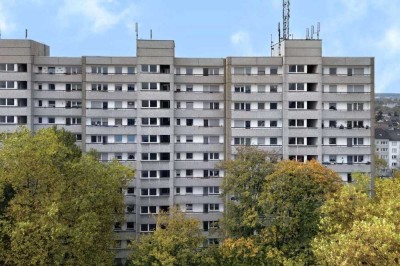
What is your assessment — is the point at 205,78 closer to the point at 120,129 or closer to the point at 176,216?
the point at 120,129

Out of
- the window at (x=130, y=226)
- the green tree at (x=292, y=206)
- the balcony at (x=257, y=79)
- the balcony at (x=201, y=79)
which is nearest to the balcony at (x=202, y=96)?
the balcony at (x=201, y=79)

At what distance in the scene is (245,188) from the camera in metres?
68.6

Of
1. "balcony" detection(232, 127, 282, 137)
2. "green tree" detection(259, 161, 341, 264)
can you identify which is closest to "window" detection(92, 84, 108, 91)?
"balcony" detection(232, 127, 282, 137)

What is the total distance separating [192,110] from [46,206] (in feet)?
130

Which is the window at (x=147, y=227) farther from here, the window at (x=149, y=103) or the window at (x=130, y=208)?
the window at (x=149, y=103)

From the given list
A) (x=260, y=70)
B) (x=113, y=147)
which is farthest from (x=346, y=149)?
(x=113, y=147)

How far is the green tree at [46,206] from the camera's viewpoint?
53062mm

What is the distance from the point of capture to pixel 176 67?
90.8m

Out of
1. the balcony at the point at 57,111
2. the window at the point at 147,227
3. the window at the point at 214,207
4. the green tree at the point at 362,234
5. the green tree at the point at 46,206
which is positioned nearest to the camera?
the green tree at the point at 362,234

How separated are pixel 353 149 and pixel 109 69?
1524 inches

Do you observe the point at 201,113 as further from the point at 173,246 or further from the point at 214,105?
the point at 173,246

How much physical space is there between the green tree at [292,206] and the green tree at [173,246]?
25.5ft

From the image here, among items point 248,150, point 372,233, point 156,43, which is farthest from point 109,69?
point 372,233

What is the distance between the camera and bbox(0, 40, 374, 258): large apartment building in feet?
292
